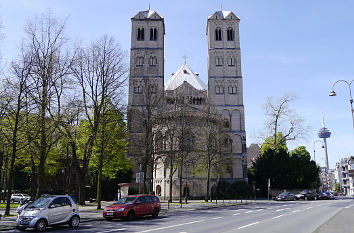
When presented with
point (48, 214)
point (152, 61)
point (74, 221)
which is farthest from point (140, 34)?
point (48, 214)

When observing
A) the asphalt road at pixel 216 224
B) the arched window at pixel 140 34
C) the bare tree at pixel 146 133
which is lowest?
the asphalt road at pixel 216 224

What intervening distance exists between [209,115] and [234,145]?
22.7 meters

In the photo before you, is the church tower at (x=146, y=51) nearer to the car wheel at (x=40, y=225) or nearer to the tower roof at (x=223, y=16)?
the tower roof at (x=223, y=16)

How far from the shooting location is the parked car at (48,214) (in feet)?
46.4

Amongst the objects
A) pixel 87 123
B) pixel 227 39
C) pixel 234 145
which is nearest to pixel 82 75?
pixel 87 123

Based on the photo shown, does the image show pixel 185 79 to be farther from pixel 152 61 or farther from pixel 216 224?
pixel 216 224

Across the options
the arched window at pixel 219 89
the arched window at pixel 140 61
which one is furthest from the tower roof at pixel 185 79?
the arched window at pixel 140 61

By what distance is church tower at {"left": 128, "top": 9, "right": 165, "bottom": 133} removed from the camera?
60688 millimetres

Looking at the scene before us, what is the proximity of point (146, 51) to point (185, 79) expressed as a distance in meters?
14.7

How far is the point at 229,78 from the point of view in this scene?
6241 cm

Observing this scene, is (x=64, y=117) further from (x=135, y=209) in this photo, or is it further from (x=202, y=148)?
(x=202, y=148)

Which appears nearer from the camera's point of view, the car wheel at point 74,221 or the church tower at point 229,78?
the car wheel at point 74,221

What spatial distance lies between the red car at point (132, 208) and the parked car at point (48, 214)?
3003mm

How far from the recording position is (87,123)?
2919 cm
